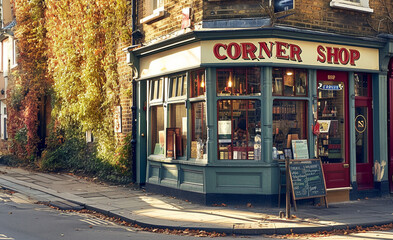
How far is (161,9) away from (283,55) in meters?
3.50

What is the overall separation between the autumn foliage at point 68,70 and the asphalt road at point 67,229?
4482mm

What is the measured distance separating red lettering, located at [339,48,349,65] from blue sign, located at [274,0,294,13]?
210 centimetres

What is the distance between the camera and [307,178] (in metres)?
10.2

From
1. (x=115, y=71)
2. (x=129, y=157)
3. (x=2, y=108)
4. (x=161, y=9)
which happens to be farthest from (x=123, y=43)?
(x=2, y=108)

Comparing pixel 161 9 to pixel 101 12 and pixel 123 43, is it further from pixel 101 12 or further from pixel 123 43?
pixel 101 12

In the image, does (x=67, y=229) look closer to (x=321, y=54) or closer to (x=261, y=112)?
(x=261, y=112)

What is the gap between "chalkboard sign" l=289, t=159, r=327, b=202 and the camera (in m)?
9.95

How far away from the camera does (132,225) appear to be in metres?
9.00

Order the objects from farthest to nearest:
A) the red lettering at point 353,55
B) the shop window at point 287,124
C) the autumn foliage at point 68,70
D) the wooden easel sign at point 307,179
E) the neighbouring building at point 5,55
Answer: the neighbouring building at point 5,55 < the autumn foliage at point 68,70 < the red lettering at point 353,55 < the shop window at point 287,124 < the wooden easel sign at point 307,179

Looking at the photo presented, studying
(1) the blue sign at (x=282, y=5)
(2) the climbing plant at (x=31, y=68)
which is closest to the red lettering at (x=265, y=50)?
(1) the blue sign at (x=282, y=5)

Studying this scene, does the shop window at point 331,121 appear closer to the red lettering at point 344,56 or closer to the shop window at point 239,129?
the red lettering at point 344,56

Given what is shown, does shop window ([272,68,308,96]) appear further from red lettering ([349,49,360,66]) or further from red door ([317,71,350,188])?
red lettering ([349,49,360,66])

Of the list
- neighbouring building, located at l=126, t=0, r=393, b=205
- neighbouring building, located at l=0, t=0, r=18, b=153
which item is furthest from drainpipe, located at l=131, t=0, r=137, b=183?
neighbouring building, located at l=0, t=0, r=18, b=153

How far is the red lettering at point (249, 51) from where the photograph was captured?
1032 centimetres
